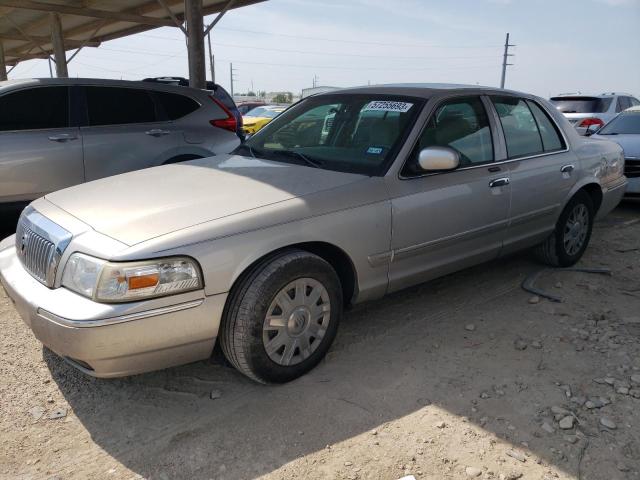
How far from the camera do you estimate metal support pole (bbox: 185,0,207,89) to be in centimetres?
1011

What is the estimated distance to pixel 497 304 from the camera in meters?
4.18

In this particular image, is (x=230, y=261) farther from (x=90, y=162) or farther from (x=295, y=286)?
(x=90, y=162)

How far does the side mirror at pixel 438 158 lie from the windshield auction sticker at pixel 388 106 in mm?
469

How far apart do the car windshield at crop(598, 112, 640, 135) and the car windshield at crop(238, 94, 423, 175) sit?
5.92 m

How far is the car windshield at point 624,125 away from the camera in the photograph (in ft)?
26.8

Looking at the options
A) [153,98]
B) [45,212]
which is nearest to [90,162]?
[153,98]

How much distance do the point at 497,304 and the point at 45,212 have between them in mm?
3153

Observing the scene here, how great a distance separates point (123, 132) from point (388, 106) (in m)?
3.18

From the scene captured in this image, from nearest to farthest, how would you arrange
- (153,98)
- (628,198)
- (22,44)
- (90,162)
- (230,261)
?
1. (230,261)
2. (90,162)
3. (153,98)
4. (628,198)
5. (22,44)

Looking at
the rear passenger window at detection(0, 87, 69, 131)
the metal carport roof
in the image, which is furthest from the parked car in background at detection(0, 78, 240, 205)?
the metal carport roof

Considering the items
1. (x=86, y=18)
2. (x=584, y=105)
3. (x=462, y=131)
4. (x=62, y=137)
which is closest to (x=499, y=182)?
(x=462, y=131)

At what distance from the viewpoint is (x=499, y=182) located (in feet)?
13.0

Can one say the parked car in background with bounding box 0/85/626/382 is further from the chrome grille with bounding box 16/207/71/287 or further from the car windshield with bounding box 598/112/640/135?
the car windshield with bounding box 598/112/640/135

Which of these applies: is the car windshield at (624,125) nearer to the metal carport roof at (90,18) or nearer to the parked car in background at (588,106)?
the parked car in background at (588,106)
